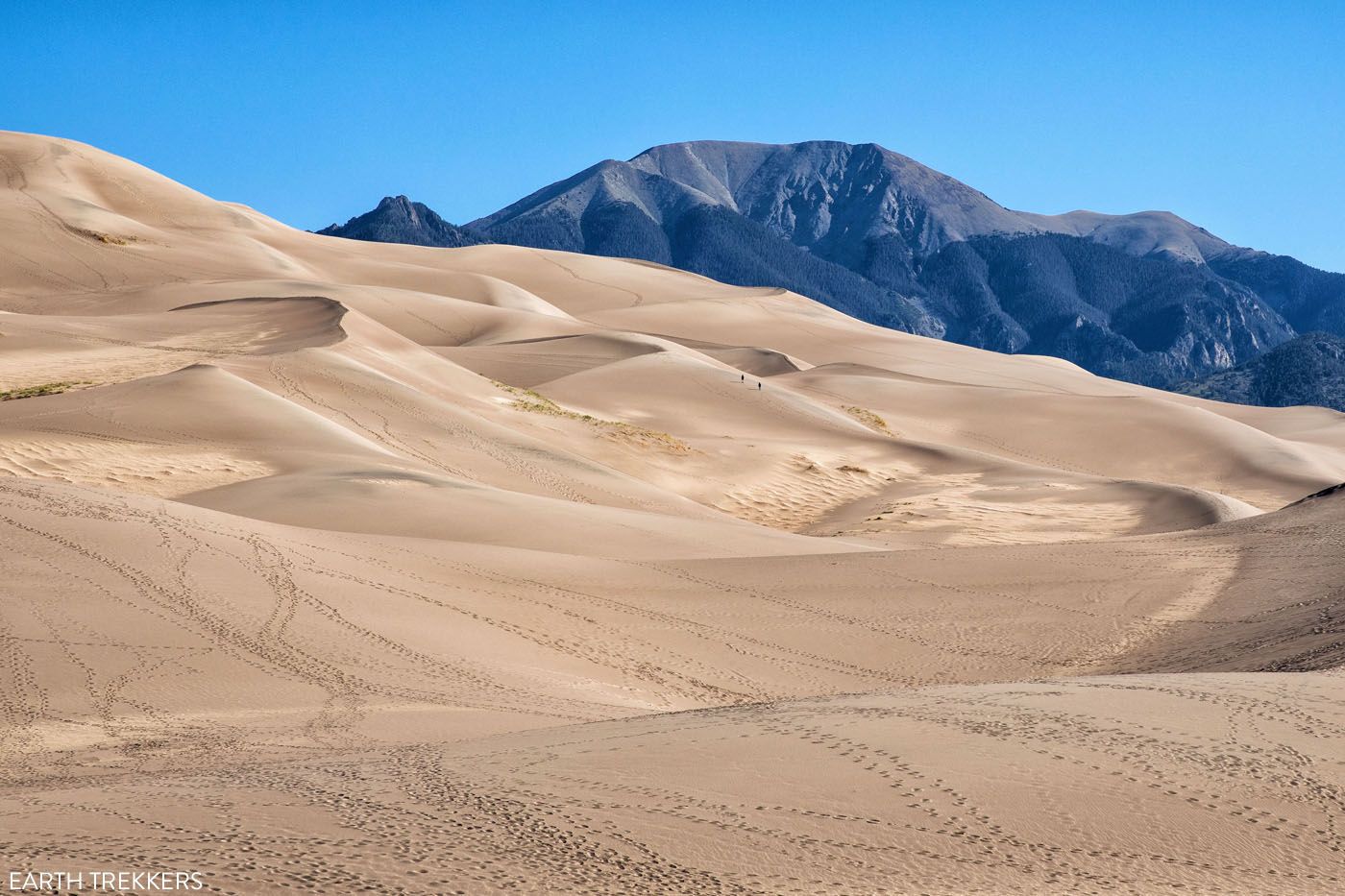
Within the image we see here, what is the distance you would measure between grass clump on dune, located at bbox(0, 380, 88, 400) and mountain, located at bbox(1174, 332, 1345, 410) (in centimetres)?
8100

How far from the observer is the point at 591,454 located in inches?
991

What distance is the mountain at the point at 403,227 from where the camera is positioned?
17212cm

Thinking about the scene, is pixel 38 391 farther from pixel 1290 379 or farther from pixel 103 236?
pixel 1290 379

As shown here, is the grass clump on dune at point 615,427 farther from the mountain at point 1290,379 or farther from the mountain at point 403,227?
the mountain at point 403,227

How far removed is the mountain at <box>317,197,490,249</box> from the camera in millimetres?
172125

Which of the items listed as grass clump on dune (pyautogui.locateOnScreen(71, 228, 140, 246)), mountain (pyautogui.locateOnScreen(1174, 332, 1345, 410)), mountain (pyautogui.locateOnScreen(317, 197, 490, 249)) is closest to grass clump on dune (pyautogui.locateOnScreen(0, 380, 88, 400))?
grass clump on dune (pyautogui.locateOnScreen(71, 228, 140, 246))

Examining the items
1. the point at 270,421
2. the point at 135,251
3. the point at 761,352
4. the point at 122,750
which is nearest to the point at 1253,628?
the point at 122,750

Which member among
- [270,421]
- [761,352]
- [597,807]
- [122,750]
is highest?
[761,352]

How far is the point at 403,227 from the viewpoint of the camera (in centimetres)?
17425

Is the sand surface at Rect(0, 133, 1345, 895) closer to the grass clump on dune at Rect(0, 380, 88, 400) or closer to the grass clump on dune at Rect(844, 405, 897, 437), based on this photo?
→ the grass clump on dune at Rect(0, 380, 88, 400)

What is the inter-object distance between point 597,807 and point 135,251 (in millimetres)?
49960

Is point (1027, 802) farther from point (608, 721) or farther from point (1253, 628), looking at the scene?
point (1253, 628)

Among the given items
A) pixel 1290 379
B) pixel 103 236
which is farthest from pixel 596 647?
pixel 1290 379

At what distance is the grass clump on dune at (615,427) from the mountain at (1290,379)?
69855 mm
